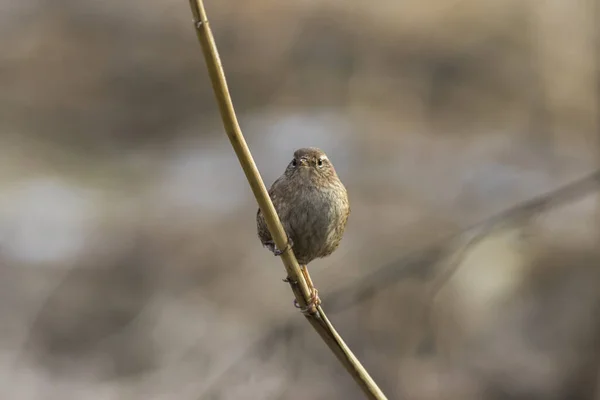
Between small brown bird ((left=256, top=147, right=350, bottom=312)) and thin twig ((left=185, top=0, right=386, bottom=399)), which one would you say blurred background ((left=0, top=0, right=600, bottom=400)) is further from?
thin twig ((left=185, top=0, right=386, bottom=399))

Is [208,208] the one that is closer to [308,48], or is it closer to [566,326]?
[308,48]

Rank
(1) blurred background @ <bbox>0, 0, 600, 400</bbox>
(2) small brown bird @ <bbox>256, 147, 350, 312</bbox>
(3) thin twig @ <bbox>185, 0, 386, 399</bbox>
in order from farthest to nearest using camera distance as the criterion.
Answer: (1) blurred background @ <bbox>0, 0, 600, 400</bbox>, (2) small brown bird @ <bbox>256, 147, 350, 312</bbox>, (3) thin twig @ <bbox>185, 0, 386, 399</bbox>

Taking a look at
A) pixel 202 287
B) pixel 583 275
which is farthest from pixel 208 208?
pixel 583 275

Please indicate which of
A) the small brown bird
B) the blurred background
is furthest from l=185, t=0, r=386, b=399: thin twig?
the blurred background

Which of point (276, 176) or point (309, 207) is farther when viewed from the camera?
point (276, 176)

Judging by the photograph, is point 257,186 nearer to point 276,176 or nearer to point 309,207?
point 309,207

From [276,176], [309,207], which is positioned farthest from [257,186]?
[276,176]

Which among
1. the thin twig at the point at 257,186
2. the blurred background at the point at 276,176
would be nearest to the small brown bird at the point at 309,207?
the thin twig at the point at 257,186
